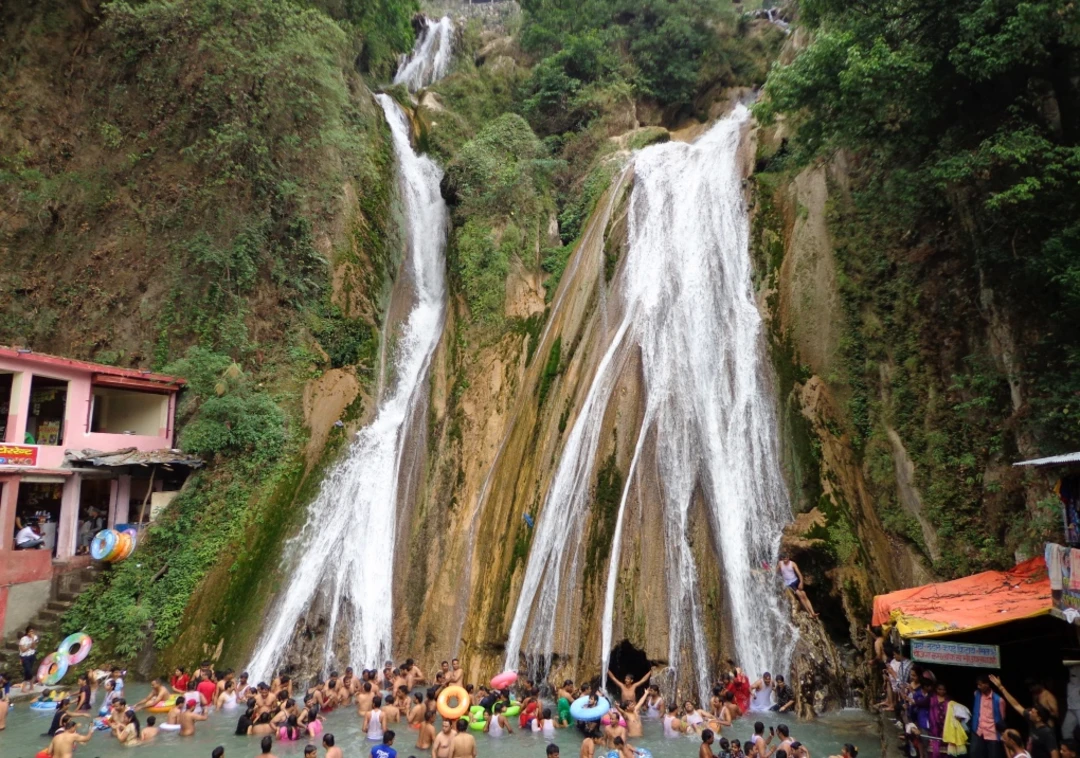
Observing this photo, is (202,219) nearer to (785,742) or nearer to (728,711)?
(728,711)

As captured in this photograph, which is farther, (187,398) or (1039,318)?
(187,398)

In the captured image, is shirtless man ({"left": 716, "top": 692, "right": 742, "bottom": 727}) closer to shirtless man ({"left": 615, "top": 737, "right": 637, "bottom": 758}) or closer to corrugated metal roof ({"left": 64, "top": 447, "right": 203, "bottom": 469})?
shirtless man ({"left": 615, "top": 737, "right": 637, "bottom": 758})

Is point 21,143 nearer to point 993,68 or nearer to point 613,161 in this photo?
point 613,161

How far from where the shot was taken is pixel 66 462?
1833 cm

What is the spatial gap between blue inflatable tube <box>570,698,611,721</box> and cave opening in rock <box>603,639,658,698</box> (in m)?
1.10

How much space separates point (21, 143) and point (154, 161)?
416cm

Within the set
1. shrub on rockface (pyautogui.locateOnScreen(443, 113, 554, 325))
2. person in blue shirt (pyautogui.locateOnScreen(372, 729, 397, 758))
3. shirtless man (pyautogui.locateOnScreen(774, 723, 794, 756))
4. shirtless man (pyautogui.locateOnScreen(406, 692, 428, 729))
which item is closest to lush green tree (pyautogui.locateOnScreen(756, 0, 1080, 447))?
shirtless man (pyautogui.locateOnScreen(774, 723, 794, 756))

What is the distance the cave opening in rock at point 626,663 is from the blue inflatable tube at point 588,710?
43.5 inches

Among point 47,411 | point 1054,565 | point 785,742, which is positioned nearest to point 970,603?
point 1054,565

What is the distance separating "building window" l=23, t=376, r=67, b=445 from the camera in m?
19.0

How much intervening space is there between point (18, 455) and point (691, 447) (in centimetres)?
1630

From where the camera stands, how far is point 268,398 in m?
19.9

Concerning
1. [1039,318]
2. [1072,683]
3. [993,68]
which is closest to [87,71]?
[993,68]

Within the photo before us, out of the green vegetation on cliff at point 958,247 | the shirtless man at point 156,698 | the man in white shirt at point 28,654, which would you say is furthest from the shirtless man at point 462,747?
the man in white shirt at point 28,654
